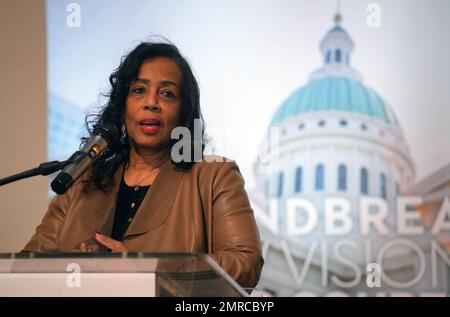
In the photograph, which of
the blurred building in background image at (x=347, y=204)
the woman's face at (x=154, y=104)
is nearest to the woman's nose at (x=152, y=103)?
the woman's face at (x=154, y=104)

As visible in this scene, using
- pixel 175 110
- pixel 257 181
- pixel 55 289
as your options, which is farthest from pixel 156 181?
pixel 257 181

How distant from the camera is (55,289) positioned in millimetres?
1147

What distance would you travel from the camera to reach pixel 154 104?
1979 mm

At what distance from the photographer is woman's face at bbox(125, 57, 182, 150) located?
199 centimetres

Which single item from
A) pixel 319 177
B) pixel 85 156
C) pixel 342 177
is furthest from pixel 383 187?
pixel 85 156

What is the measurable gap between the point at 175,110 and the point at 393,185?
72.7 inches

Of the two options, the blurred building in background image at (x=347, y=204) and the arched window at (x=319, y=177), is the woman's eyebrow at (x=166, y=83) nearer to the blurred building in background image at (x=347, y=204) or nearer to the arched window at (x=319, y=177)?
→ the blurred building in background image at (x=347, y=204)

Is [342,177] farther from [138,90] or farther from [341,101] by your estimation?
[138,90]

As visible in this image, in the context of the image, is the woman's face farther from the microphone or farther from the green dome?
the green dome

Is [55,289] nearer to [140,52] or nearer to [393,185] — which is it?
[140,52]


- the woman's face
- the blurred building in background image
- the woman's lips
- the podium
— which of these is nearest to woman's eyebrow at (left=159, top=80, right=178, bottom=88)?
the woman's face

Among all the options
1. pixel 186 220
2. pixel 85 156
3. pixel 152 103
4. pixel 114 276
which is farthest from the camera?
pixel 152 103

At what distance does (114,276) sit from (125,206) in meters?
0.87

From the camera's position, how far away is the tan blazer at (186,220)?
1.80m
